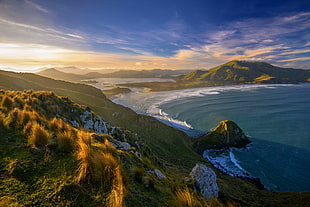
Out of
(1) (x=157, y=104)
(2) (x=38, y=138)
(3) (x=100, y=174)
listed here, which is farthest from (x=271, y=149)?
(1) (x=157, y=104)

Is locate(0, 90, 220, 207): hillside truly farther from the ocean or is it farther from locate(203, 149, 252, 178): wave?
the ocean

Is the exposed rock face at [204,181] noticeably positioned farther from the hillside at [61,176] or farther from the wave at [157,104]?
the wave at [157,104]

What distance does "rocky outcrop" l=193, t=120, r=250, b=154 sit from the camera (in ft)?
142

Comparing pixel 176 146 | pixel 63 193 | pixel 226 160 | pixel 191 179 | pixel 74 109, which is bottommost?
pixel 226 160

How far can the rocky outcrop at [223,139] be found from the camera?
4322 centimetres

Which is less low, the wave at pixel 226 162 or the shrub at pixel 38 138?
the shrub at pixel 38 138

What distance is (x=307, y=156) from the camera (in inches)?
1372

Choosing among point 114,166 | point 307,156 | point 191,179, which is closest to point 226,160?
point 307,156

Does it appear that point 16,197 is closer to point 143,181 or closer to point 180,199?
point 143,181

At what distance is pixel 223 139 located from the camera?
4422cm

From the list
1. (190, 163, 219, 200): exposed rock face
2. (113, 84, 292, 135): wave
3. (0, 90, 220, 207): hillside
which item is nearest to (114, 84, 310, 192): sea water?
(113, 84, 292, 135): wave

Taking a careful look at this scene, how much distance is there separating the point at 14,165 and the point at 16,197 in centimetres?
129

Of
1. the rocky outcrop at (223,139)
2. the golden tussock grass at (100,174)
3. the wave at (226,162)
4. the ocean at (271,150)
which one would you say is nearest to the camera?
the golden tussock grass at (100,174)

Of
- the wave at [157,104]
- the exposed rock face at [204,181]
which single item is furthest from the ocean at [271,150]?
the exposed rock face at [204,181]
